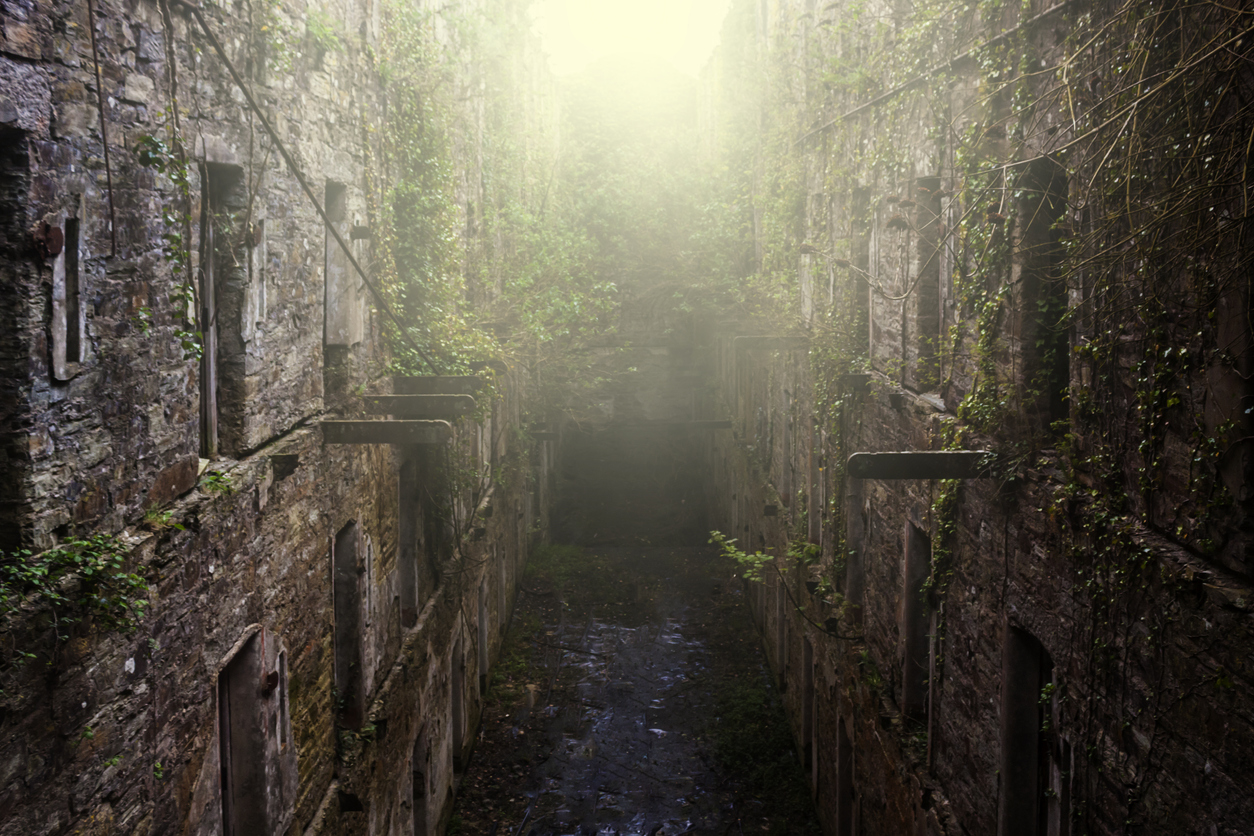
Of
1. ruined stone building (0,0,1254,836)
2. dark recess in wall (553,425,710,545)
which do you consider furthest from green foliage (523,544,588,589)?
ruined stone building (0,0,1254,836)

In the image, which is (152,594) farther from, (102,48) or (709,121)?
(709,121)

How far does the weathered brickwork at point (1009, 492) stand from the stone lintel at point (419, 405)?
3778 mm

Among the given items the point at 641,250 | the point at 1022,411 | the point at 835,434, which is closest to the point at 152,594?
the point at 1022,411

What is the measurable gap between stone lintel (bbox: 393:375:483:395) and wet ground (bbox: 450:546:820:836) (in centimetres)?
532

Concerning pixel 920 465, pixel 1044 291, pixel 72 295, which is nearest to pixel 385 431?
pixel 72 295

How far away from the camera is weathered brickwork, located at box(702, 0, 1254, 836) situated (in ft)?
10.4

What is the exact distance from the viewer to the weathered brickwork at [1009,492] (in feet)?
10.4

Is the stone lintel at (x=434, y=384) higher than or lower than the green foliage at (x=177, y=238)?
lower

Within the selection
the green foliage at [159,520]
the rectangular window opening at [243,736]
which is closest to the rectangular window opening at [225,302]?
the green foliage at [159,520]

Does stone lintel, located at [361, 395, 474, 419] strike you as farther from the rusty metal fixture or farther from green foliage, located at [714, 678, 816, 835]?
green foliage, located at [714, 678, 816, 835]

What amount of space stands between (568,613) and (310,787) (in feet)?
38.0

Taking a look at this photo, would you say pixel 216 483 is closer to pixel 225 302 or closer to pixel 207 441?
pixel 207 441

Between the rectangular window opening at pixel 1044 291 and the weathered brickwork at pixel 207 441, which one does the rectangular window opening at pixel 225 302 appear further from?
the rectangular window opening at pixel 1044 291

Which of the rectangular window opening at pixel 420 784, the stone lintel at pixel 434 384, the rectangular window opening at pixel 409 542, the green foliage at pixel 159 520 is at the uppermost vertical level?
the stone lintel at pixel 434 384
